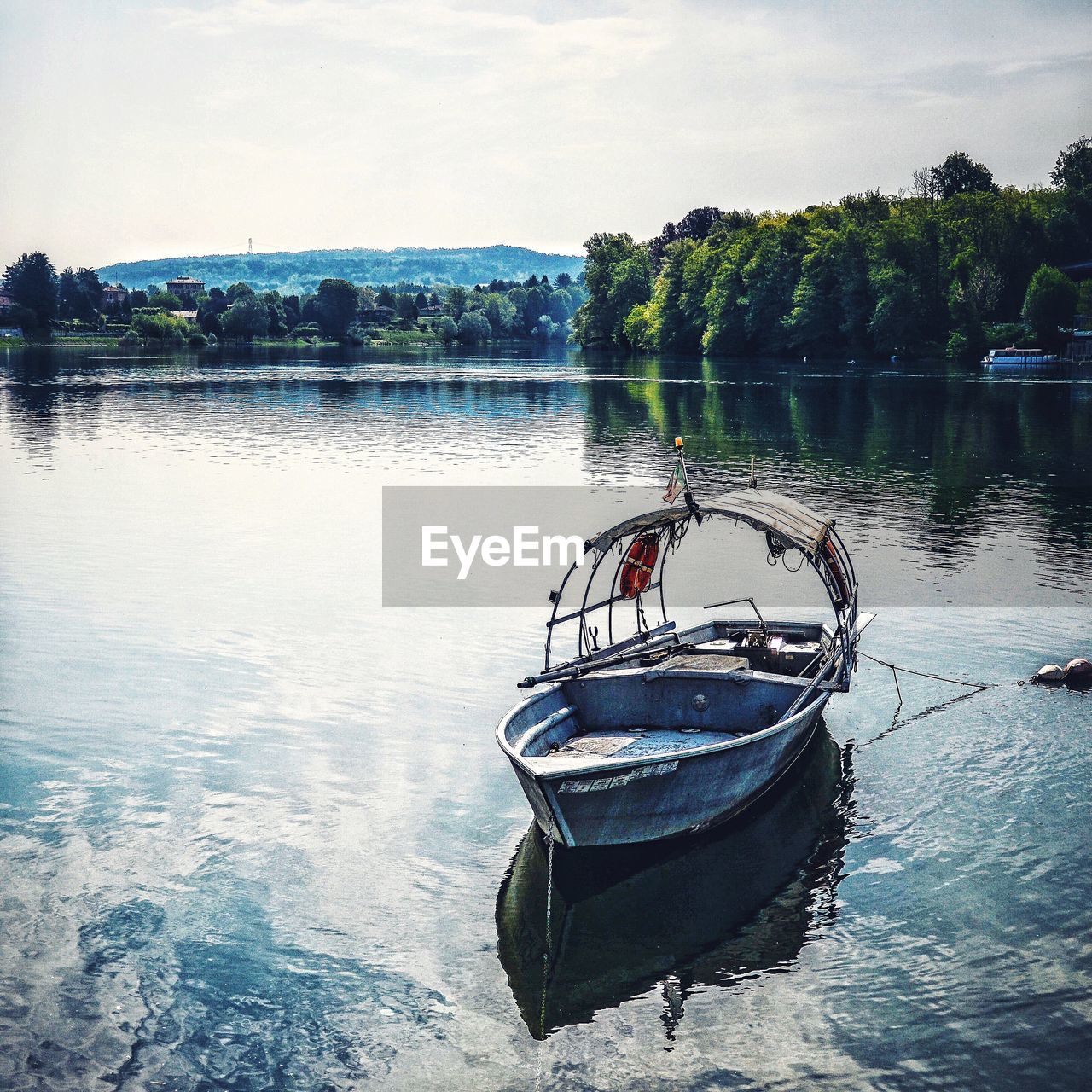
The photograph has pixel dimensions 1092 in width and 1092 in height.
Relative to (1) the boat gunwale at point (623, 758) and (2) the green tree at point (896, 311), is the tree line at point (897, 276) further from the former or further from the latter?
(1) the boat gunwale at point (623, 758)

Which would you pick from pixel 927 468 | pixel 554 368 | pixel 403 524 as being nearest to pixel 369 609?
pixel 403 524

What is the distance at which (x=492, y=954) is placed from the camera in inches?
639

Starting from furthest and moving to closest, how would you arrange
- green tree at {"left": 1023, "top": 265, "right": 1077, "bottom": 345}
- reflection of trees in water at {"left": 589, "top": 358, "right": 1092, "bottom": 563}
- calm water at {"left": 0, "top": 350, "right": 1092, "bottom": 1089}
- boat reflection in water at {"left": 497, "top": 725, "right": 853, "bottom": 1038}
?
green tree at {"left": 1023, "top": 265, "right": 1077, "bottom": 345} < reflection of trees in water at {"left": 589, "top": 358, "right": 1092, "bottom": 563} < boat reflection in water at {"left": 497, "top": 725, "right": 853, "bottom": 1038} < calm water at {"left": 0, "top": 350, "right": 1092, "bottom": 1089}

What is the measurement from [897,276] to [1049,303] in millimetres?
17300

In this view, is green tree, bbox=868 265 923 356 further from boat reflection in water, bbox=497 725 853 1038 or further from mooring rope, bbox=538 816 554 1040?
mooring rope, bbox=538 816 554 1040

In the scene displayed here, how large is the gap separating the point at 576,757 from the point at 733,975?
442 cm

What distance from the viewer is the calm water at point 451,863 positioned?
14.3 m

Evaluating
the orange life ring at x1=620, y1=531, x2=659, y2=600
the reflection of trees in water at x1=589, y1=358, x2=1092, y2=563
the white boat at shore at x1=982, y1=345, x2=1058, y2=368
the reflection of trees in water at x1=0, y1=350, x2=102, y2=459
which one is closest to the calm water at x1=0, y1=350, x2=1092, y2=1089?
the orange life ring at x1=620, y1=531, x2=659, y2=600

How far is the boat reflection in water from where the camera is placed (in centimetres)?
1562

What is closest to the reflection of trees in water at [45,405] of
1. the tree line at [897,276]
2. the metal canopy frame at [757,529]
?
the metal canopy frame at [757,529]

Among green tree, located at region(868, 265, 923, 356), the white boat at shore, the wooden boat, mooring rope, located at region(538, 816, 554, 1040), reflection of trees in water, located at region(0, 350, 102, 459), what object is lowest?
mooring rope, located at region(538, 816, 554, 1040)

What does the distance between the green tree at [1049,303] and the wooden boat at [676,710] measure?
4710 inches

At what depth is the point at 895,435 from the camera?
246 feet

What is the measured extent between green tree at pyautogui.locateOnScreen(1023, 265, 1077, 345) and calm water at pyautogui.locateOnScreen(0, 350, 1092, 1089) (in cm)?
10208
